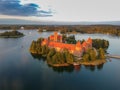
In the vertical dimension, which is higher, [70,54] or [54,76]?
[70,54]

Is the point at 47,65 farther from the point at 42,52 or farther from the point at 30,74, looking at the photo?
the point at 42,52

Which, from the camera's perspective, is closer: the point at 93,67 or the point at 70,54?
the point at 93,67

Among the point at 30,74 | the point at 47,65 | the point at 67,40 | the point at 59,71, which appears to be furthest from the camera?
the point at 67,40

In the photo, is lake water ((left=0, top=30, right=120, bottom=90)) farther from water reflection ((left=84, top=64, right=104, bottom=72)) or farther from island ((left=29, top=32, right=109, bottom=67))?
island ((left=29, top=32, right=109, bottom=67))

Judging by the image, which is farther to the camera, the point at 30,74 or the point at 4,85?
the point at 30,74

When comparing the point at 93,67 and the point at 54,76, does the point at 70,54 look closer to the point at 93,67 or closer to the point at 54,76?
the point at 93,67

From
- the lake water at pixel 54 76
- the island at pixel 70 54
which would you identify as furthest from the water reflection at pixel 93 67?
the island at pixel 70 54

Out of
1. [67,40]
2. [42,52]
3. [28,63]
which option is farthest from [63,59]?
[67,40]

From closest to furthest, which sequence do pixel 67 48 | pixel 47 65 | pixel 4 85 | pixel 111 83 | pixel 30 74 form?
pixel 4 85, pixel 111 83, pixel 30 74, pixel 47 65, pixel 67 48

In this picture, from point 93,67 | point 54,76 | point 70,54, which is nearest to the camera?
point 54,76

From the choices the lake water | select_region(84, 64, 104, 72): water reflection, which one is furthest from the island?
the lake water

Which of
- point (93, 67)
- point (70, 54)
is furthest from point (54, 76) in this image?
point (70, 54)
